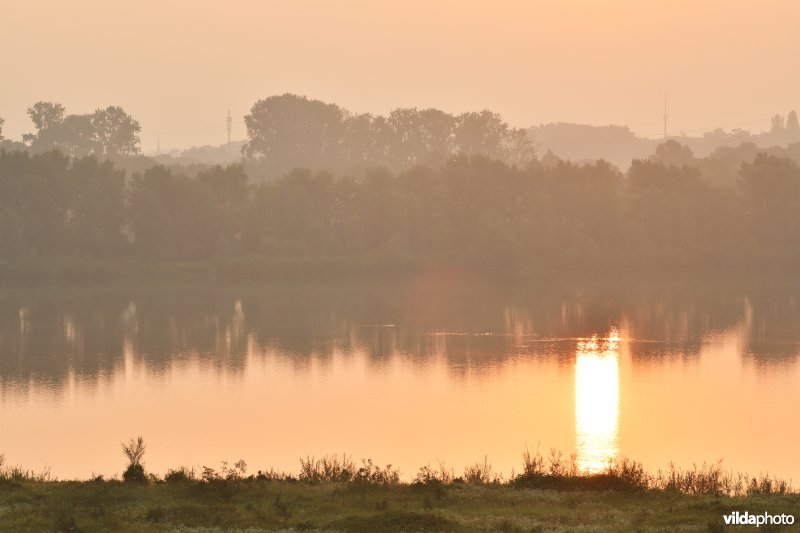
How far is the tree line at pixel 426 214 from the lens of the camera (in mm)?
132500

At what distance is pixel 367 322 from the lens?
85.5 m

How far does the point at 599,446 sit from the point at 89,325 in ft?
178

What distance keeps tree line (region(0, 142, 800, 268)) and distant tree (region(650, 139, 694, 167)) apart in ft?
128

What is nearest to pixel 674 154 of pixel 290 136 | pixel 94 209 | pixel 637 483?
pixel 290 136

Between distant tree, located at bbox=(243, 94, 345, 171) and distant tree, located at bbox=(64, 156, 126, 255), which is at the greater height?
distant tree, located at bbox=(243, 94, 345, 171)

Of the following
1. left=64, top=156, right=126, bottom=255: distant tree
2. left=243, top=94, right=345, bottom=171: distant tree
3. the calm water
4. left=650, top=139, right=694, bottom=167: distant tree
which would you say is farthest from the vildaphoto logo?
left=243, top=94, right=345, bottom=171: distant tree

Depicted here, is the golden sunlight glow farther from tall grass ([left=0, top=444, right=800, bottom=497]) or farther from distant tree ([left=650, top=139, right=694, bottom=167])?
distant tree ([left=650, top=139, right=694, bottom=167])

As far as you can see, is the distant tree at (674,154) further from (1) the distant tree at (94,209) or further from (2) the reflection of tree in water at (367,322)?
(1) the distant tree at (94,209)

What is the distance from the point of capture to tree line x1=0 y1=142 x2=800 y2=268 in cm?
13250

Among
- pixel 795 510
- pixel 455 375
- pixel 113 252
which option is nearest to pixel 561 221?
pixel 113 252

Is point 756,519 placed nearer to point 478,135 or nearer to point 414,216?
point 414,216

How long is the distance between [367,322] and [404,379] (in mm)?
26266

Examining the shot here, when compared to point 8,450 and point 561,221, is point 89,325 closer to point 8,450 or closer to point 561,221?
point 8,450

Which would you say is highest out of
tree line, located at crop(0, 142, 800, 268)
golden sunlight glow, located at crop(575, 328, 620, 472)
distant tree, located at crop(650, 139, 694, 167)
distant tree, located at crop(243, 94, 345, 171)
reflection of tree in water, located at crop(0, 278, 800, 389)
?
distant tree, located at crop(243, 94, 345, 171)
